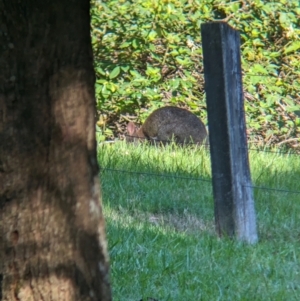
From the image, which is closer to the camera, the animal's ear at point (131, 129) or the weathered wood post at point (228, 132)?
the weathered wood post at point (228, 132)

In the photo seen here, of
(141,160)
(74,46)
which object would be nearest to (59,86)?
(74,46)

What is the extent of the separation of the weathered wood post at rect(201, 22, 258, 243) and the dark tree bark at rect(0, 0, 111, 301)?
2.54m

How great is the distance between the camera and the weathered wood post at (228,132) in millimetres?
5051

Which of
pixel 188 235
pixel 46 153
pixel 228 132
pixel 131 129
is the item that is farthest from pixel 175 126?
pixel 46 153

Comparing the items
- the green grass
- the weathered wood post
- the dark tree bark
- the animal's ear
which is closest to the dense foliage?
the animal's ear

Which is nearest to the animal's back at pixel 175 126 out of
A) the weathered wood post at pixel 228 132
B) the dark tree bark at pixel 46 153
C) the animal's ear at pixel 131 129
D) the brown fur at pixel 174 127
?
the brown fur at pixel 174 127

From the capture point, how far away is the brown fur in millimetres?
9844

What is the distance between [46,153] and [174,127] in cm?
747

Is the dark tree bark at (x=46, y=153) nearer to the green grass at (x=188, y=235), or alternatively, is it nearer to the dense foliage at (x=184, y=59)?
the green grass at (x=188, y=235)

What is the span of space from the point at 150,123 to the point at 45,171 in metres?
7.64

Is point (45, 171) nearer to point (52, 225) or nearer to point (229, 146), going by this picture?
point (52, 225)

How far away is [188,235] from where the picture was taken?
527 cm

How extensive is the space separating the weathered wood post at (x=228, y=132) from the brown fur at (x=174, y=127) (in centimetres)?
452

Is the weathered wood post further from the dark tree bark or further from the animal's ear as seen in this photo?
the animal's ear
